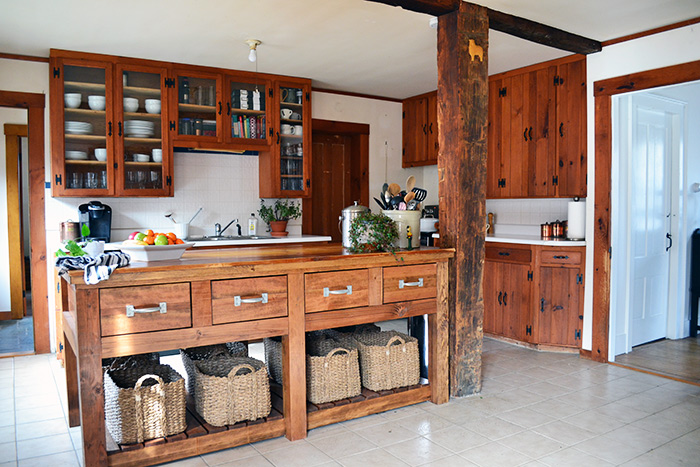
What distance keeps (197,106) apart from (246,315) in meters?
3.06

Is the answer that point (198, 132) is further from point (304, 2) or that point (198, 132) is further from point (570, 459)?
point (570, 459)

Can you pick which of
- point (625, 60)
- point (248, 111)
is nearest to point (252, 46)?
point (248, 111)

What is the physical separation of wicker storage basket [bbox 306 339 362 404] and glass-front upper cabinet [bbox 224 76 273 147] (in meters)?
2.86

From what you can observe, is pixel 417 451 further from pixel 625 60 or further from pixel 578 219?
pixel 625 60

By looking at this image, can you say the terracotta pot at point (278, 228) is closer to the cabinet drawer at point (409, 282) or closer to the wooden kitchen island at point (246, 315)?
the wooden kitchen island at point (246, 315)

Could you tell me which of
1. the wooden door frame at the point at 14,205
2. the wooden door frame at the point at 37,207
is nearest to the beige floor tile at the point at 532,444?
the wooden door frame at the point at 37,207

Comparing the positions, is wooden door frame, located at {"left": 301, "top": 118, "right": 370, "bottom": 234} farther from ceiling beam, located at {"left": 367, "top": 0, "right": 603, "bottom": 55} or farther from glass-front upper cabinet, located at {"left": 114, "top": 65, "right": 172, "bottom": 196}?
ceiling beam, located at {"left": 367, "top": 0, "right": 603, "bottom": 55}

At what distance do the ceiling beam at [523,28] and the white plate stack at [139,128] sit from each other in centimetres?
274

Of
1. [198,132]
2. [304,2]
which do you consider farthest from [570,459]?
[198,132]

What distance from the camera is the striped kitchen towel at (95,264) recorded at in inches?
88.4

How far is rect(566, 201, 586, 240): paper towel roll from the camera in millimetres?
4555

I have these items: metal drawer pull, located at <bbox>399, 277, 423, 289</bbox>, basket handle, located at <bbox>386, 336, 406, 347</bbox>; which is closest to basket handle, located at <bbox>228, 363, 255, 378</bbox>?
basket handle, located at <bbox>386, 336, 406, 347</bbox>

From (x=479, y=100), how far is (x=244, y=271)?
1935 mm

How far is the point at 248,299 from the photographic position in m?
2.65
